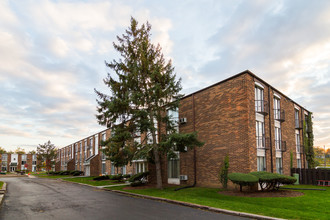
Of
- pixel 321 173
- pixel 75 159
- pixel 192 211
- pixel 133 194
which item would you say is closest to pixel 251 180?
pixel 192 211

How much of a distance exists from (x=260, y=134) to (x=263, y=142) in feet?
2.13

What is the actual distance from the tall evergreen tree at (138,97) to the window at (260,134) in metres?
4.73

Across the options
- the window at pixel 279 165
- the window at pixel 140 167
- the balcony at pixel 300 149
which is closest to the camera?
the window at pixel 279 165

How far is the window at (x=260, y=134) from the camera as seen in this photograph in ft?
59.9

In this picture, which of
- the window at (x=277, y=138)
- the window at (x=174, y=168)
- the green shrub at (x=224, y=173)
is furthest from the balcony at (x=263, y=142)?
the window at (x=174, y=168)

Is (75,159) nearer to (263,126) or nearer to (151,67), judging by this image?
(151,67)

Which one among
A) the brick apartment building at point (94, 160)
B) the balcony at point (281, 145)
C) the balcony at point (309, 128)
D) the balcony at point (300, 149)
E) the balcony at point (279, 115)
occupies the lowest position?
the brick apartment building at point (94, 160)

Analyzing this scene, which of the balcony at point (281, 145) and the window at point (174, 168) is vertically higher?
the balcony at point (281, 145)

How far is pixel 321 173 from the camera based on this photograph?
801 inches

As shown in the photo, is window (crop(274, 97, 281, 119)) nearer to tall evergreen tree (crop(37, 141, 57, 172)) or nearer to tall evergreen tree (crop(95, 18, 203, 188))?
tall evergreen tree (crop(95, 18, 203, 188))

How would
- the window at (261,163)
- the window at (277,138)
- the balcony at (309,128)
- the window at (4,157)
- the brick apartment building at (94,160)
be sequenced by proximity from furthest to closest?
the window at (4,157), the brick apartment building at (94,160), the balcony at (309,128), the window at (277,138), the window at (261,163)

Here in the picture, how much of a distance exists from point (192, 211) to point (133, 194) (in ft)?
22.7

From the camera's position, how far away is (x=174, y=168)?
75.2 ft

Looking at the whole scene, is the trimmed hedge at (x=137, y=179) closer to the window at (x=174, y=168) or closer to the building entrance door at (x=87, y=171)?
the window at (x=174, y=168)
